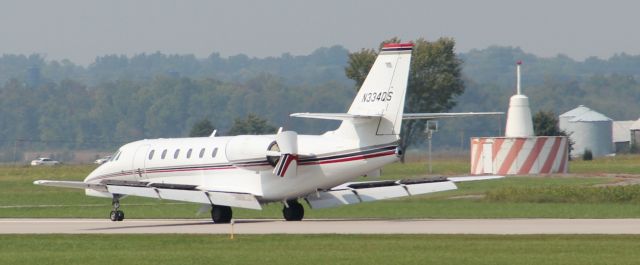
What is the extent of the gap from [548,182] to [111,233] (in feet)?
117

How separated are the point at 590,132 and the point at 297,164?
11724 centimetres

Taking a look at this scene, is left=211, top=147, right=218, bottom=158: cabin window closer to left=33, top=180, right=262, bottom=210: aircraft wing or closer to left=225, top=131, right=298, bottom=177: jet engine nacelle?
left=225, top=131, right=298, bottom=177: jet engine nacelle

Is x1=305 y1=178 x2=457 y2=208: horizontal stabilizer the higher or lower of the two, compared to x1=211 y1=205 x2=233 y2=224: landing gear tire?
higher

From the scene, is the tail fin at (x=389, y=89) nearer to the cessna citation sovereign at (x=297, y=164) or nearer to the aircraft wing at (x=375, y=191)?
the cessna citation sovereign at (x=297, y=164)

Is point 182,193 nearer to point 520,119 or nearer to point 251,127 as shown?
point 520,119

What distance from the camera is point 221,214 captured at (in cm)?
A: 4566

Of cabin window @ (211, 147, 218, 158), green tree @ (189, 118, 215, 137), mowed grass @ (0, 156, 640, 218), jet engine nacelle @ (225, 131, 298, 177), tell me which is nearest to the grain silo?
green tree @ (189, 118, 215, 137)

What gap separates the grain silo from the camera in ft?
513
